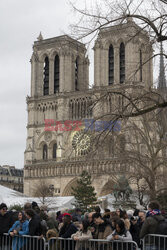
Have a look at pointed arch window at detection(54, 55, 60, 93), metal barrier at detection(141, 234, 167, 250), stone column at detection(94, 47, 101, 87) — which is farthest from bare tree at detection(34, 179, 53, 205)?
metal barrier at detection(141, 234, 167, 250)

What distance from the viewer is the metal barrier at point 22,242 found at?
9969 mm

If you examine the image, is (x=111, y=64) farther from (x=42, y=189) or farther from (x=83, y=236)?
(x=83, y=236)

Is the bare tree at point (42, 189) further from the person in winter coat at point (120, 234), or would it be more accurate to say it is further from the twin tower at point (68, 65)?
the person in winter coat at point (120, 234)

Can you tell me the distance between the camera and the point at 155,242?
873cm

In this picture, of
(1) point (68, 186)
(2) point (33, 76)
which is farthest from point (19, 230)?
(2) point (33, 76)

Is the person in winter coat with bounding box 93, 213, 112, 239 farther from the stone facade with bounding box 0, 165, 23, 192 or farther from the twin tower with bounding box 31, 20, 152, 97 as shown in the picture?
the stone facade with bounding box 0, 165, 23, 192

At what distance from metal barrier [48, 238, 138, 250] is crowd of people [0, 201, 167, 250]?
3.2 inches

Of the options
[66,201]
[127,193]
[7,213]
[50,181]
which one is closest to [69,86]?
[50,181]

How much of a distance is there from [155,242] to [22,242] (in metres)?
3.13

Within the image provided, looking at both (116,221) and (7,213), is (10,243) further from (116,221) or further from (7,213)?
(116,221)

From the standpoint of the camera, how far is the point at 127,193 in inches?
1151

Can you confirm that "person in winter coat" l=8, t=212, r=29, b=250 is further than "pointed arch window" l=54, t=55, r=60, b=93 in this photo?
No

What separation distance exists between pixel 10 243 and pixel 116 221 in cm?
306

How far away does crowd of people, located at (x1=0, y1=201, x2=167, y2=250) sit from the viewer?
8.98 meters
